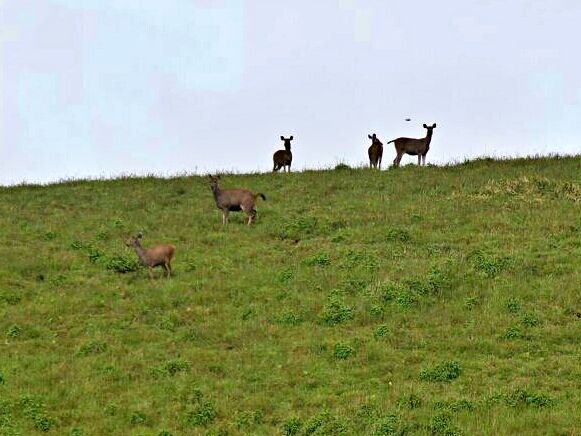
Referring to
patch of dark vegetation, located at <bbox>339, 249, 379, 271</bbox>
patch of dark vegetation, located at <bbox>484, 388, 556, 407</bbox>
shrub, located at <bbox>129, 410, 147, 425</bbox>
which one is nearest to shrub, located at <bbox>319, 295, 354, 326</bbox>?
patch of dark vegetation, located at <bbox>339, 249, 379, 271</bbox>

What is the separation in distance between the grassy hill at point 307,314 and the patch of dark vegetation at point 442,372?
35 millimetres

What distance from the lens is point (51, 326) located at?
2167 centimetres

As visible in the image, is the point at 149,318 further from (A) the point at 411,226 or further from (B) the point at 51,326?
(A) the point at 411,226

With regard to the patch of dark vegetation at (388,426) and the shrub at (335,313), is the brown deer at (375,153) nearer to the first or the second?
the shrub at (335,313)

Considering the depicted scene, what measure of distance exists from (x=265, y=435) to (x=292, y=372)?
2.58 metres

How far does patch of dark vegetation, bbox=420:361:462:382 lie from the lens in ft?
58.9

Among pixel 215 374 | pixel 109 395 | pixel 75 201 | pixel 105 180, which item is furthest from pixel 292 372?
pixel 105 180

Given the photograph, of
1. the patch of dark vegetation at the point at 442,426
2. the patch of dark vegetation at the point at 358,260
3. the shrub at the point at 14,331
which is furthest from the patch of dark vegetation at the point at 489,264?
the shrub at the point at 14,331

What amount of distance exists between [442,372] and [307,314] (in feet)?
14.5

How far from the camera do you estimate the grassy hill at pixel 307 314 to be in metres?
16.9

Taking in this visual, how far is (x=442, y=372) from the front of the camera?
18.1m

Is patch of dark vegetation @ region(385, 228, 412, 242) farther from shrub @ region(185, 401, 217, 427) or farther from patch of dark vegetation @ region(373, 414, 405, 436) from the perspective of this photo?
patch of dark vegetation @ region(373, 414, 405, 436)

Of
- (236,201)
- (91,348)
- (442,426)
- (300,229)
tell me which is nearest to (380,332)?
(442,426)

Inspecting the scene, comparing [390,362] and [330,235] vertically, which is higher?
[330,235]
